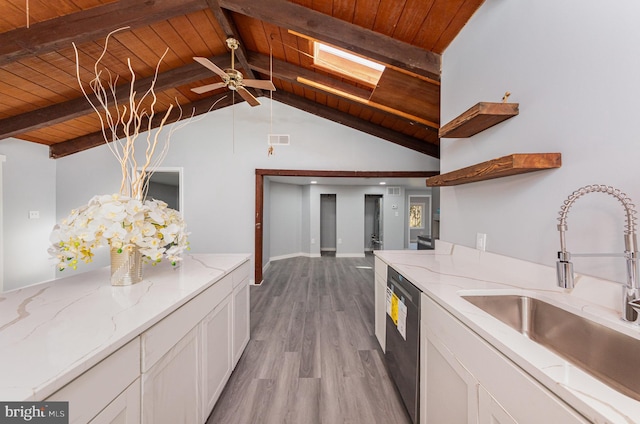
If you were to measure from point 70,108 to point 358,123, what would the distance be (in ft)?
13.3

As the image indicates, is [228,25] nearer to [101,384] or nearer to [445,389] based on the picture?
[101,384]

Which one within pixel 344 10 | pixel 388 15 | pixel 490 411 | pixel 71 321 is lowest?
pixel 490 411

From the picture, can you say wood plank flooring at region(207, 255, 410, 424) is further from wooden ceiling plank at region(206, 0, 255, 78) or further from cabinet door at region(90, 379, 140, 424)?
wooden ceiling plank at region(206, 0, 255, 78)

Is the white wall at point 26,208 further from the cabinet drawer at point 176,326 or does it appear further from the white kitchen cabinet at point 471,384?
the white kitchen cabinet at point 471,384

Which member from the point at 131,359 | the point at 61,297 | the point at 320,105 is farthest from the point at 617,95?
the point at 320,105

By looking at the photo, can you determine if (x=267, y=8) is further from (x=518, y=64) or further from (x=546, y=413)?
(x=546, y=413)

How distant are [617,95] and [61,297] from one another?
2327 millimetres

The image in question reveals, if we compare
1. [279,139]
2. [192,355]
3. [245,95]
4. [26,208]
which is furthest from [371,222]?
[26,208]

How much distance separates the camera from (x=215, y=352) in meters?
1.48

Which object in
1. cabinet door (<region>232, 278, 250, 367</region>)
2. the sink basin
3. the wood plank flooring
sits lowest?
the wood plank flooring

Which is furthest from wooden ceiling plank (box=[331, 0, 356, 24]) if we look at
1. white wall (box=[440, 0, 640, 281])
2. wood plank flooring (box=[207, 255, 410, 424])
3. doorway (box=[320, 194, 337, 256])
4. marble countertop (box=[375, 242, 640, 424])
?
doorway (box=[320, 194, 337, 256])

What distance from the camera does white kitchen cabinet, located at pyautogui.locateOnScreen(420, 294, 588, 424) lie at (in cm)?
60

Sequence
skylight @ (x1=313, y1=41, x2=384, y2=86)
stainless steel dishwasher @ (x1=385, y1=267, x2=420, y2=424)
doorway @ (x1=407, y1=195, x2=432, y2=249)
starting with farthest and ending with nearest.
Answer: doorway @ (x1=407, y1=195, x2=432, y2=249) → skylight @ (x1=313, y1=41, x2=384, y2=86) → stainless steel dishwasher @ (x1=385, y1=267, x2=420, y2=424)

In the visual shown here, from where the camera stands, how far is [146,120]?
4.29 metres
